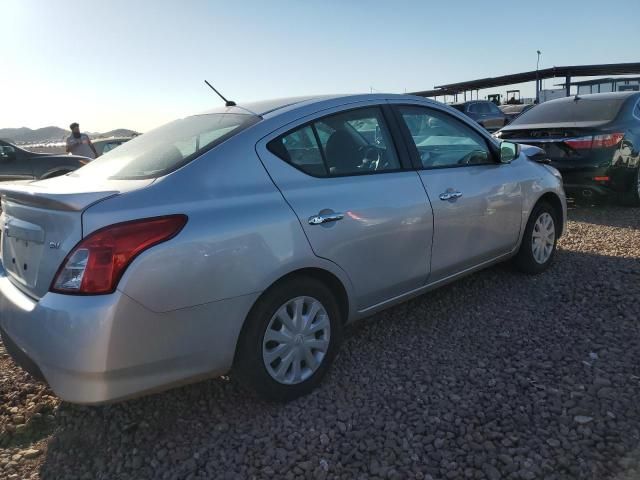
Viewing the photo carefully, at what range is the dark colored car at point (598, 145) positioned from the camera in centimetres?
642

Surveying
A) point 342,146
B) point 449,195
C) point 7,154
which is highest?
point 342,146

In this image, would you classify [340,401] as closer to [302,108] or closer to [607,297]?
[302,108]

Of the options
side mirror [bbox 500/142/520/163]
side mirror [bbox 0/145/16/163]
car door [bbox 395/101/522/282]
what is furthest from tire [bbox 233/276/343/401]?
side mirror [bbox 0/145/16/163]

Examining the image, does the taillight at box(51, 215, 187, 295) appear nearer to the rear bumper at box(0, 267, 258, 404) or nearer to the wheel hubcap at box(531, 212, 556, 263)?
the rear bumper at box(0, 267, 258, 404)

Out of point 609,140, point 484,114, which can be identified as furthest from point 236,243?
point 484,114

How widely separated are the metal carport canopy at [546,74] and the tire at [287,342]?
2634 centimetres

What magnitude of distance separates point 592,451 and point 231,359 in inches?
65.1

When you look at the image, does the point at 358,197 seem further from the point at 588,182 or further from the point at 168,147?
the point at 588,182

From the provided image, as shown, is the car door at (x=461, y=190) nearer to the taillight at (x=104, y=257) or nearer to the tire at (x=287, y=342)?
the tire at (x=287, y=342)

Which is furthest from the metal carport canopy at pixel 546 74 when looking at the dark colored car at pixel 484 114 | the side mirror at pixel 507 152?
the side mirror at pixel 507 152

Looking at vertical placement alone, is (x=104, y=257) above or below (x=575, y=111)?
below

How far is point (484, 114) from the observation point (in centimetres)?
1906

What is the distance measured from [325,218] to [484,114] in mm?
17851

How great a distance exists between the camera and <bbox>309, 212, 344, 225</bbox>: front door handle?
2727 millimetres
